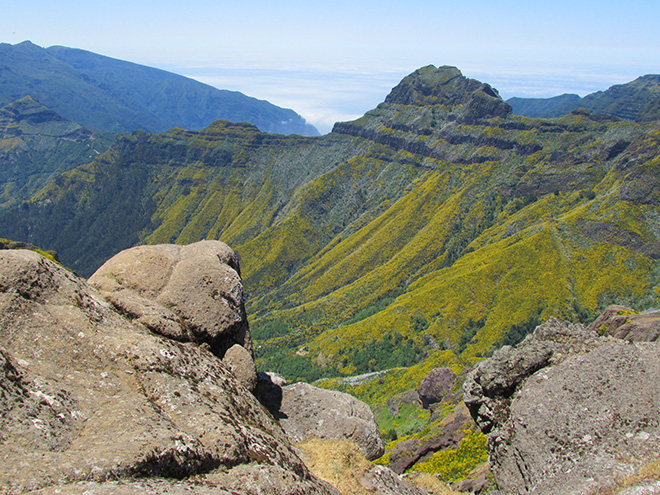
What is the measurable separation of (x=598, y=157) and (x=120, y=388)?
230 meters

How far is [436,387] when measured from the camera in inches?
3369

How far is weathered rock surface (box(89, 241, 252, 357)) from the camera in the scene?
88.4 ft

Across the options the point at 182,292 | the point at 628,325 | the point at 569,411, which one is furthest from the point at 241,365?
the point at 628,325

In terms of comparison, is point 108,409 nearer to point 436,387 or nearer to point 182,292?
point 182,292

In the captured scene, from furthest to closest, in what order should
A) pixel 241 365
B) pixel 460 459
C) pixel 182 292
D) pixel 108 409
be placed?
pixel 460 459 → pixel 182 292 → pixel 241 365 → pixel 108 409

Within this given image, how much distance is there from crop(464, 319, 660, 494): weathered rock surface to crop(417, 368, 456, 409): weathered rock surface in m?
54.8

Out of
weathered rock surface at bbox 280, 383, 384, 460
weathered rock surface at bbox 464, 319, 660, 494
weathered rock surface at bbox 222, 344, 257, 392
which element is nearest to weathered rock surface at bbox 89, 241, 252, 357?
weathered rock surface at bbox 222, 344, 257, 392

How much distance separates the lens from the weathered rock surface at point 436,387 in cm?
8469

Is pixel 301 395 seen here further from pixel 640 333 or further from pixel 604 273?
pixel 604 273

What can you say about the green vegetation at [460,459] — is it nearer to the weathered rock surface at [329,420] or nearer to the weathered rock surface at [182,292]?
the weathered rock surface at [329,420]

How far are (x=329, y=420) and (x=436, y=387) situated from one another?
59288 millimetres

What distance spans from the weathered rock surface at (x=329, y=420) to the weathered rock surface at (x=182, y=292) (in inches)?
257

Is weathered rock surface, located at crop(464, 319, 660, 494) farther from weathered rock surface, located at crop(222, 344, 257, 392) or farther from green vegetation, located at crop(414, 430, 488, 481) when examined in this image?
weathered rock surface, located at crop(222, 344, 257, 392)

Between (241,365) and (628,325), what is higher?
(241,365)
